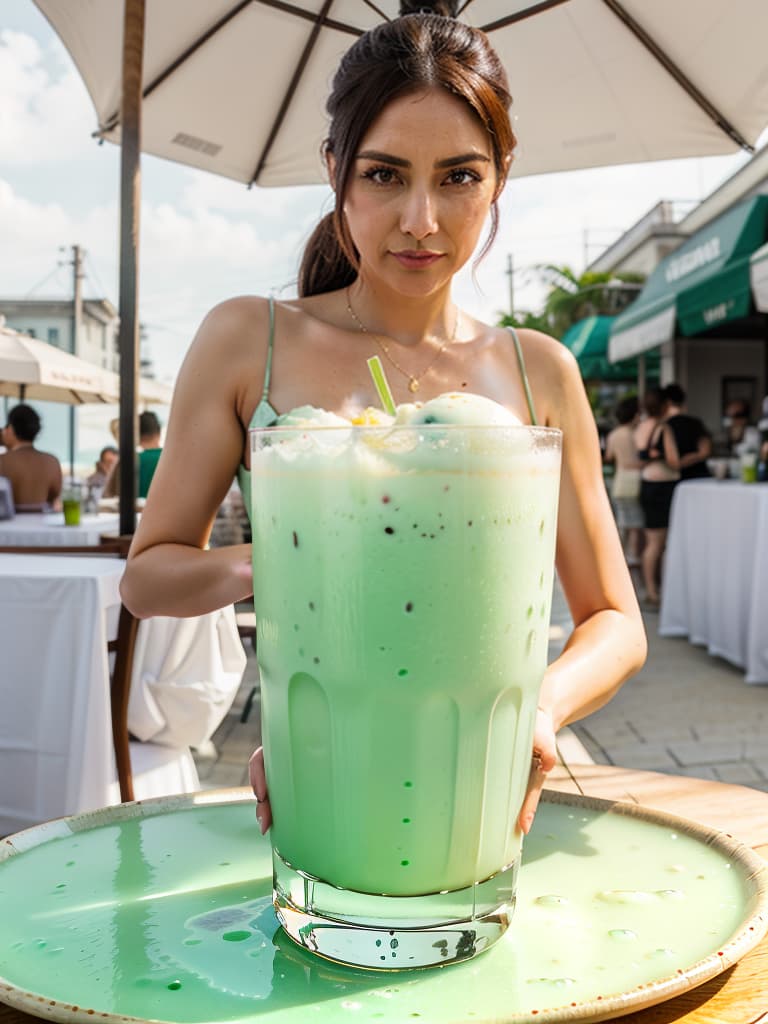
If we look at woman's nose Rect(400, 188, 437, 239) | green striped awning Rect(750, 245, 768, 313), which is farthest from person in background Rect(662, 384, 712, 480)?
woman's nose Rect(400, 188, 437, 239)

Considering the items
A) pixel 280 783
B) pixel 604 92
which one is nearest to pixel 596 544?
pixel 280 783

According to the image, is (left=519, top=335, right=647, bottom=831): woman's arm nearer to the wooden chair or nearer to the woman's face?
the woman's face

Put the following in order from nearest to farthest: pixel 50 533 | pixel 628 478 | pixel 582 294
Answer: pixel 50 533
pixel 628 478
pixel 582 294

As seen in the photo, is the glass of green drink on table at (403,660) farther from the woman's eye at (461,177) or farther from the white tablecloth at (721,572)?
the white tablecloth at (721,572)

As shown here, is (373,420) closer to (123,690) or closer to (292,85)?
(123,690)

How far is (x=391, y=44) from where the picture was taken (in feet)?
4.40

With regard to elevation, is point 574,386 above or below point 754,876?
above

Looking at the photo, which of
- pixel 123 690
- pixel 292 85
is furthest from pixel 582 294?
pixel 123 690

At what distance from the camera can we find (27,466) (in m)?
6.53

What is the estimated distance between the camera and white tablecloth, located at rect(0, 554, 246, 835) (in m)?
2.54

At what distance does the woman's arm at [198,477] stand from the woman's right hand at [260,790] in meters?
0.32

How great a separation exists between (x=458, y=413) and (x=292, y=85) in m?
3.15

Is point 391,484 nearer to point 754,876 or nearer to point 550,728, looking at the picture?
point 550,728

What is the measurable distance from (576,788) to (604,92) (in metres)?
3.10
